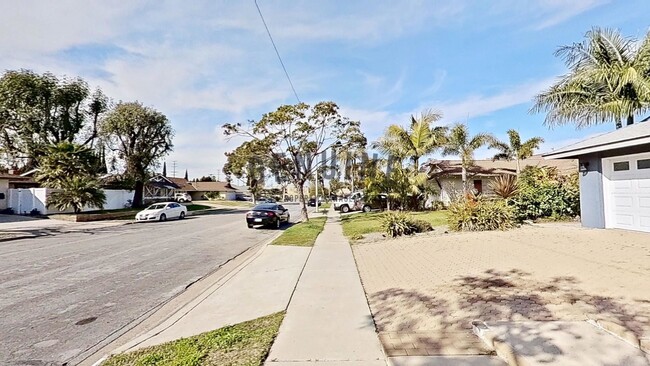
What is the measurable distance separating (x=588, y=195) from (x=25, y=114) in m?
37.8

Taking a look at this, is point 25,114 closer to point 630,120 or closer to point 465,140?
point 465,140

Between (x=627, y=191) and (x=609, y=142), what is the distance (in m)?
1.72

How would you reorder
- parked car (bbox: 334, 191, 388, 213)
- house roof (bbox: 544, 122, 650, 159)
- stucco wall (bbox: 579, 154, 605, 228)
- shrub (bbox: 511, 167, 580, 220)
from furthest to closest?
parked car (bbox: 334, 191, 388, 213), shrub (bbox: 511, 167, 580, 220), stucco wall (bbox: 579, 154, 605, 228), house roof (bbox: 544, 122, 650, 159)

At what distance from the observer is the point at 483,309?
510 cm

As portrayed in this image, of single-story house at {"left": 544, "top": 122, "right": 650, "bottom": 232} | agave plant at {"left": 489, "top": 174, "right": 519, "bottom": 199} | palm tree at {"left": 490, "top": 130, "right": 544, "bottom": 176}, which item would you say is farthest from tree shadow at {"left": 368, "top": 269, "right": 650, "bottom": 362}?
palm tree at {"left": 490, "top": 130, "right": 544, "bottom": 176}

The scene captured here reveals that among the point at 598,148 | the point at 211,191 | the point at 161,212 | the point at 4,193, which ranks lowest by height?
the point at 161,212

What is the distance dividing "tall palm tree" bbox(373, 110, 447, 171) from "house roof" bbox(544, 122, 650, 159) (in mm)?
14127

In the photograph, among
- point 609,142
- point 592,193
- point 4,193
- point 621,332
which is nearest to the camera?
point 621,332

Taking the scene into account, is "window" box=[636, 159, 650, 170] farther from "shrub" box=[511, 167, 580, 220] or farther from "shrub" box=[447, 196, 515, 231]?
"shrub" box=[511, 167, 580, 220]

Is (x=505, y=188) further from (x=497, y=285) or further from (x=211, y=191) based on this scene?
(x=211, y=191)

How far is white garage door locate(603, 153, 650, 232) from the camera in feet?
36.0

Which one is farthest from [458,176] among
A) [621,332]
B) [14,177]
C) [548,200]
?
[14,177]

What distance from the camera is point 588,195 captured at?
1291 centimetres

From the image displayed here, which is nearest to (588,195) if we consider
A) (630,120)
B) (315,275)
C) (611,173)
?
(611,173)
